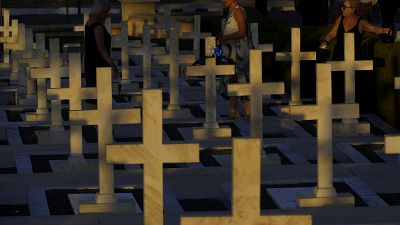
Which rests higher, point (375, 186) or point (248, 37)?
point (248, 37)

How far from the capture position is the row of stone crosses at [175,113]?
359 inches

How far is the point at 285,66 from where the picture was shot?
Result: 75.0ft

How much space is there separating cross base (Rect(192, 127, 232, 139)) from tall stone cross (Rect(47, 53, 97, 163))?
88.5 inches

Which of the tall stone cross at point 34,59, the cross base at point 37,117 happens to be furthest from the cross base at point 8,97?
the cross base at point 37,117

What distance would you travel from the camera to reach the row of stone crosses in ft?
29.9

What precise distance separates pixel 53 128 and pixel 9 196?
3.85m

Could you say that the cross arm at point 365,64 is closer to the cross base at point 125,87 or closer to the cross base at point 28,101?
the cross base at point 28,101

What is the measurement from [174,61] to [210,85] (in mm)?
1985

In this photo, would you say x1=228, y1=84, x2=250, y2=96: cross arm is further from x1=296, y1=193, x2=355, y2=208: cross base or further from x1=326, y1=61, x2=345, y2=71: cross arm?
x1=296, y1=193, x2=355, y2=208: cross base

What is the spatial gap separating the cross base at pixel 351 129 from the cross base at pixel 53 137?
111 inches

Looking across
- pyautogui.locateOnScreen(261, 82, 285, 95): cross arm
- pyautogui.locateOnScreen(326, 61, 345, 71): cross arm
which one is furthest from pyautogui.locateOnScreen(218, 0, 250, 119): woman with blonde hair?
pyautogui.locateOnScreen(261, 82, 285, 95): cross arm

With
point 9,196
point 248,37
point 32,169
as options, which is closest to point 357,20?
point 248,37

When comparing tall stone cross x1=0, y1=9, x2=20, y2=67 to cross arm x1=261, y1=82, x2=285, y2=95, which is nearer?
cross arm x1=261, y1=82, x2=285, y2=95

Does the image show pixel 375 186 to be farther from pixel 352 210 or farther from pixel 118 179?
pixel 118 179
